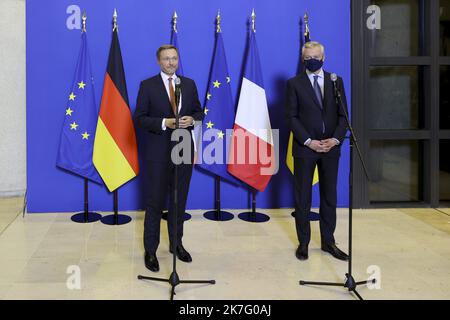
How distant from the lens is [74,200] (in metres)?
4.87

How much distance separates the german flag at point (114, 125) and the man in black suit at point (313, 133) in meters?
1.77

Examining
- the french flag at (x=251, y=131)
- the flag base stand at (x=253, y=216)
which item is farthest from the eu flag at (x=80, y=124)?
the flag base stand at (x=253, y=216)

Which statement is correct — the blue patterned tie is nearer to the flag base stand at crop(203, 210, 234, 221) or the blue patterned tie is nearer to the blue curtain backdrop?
the blue curtain backdrop

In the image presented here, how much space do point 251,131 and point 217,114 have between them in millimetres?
369

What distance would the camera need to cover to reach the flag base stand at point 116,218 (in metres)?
4.50

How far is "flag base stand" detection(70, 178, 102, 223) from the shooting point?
4.57 metres

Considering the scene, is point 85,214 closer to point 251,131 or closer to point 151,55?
point 151,55

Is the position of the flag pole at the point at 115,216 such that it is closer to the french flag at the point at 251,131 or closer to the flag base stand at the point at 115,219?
the flag base stand at the point at 115,219

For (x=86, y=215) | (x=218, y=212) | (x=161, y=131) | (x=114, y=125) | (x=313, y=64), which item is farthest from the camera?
(x=218, y=212)

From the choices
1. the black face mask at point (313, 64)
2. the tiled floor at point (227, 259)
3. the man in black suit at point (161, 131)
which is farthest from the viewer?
the black face mask at point (313, 64)

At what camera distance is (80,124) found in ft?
15.2

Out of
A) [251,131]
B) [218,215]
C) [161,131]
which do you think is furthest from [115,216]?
[161,131]

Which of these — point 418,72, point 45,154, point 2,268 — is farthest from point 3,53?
point 418,72

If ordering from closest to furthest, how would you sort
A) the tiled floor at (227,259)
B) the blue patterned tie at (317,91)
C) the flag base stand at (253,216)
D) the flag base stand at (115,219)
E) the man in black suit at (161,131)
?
the tiled floor at (227,259) < the man in black suit at (161,131) < the blue patterned tie at (317,91) < the flag base stand at (115,219) < the flag base stand at (253,216)
